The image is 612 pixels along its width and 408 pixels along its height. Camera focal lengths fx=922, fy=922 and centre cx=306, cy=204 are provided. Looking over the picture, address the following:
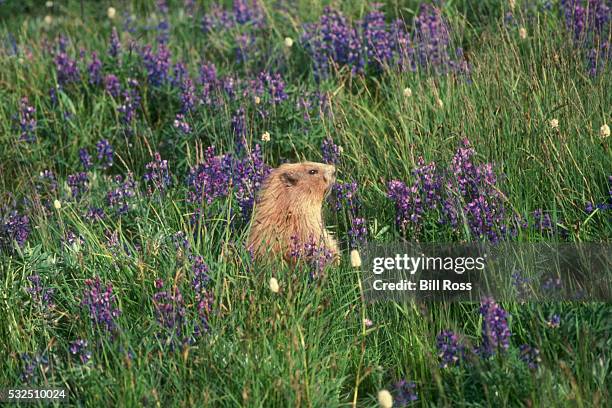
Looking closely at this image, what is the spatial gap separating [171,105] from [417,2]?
2.09 meters

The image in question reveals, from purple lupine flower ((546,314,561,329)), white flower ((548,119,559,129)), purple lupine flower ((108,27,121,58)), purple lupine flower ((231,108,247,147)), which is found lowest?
purple lupine flower ((546,314,561,329))

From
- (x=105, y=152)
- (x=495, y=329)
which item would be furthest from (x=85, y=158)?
(x=495, y=329)

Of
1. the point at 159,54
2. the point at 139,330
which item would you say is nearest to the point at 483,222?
the point at 139,330

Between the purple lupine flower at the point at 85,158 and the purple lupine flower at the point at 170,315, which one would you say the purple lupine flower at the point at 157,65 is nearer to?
the purple lupine flower at the point at 85,158

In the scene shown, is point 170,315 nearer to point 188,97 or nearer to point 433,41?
point 188,97

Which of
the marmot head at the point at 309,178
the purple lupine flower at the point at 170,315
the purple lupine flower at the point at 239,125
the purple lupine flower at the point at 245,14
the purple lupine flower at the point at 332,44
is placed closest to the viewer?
the purple lupine flower at the point at 170,315

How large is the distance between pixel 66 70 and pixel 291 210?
98.8 inches

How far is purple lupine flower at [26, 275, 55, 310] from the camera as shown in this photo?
4086 mm

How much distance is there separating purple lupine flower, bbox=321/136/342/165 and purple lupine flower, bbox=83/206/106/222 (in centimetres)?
125

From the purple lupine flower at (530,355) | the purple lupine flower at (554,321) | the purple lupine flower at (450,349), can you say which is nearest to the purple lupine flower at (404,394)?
the purple lupine flower at (450,349)

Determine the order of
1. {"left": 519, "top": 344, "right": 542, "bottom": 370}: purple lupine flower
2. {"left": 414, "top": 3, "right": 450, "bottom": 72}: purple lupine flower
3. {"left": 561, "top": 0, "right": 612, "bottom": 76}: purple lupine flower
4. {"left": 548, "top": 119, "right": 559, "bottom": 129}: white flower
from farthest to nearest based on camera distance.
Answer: {"left": 414, "top": 3, "right": 450, "bottom": 72}: purple lupine flower
{"left": 561, "top": 0, "right": 612, "bottom": 76}: purple lupine flower
{"left": 548, "top": 119, "right": 559, "bottom": 129}: white flower
{"left": 519, "top": 344, "right": 542, "bottom": 370}: purple lupine flower

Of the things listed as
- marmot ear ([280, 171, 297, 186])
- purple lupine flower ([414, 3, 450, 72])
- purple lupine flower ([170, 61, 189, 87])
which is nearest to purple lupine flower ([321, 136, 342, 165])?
marmot ear ([280, 171, 297, 186])

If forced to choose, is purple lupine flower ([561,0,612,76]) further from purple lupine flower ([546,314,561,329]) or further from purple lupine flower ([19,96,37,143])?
purple lupine flower ([19,96,37,143])

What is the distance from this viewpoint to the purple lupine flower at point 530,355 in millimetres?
3439
